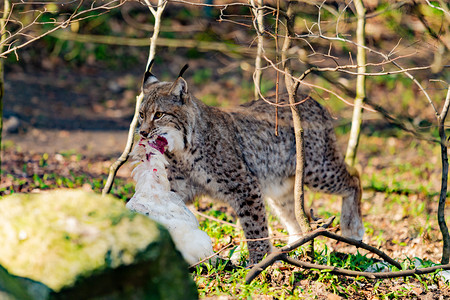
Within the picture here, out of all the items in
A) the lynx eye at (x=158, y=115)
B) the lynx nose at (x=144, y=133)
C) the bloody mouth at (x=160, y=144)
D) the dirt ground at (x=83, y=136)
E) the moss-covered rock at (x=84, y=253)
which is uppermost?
the lynx eye at (x=158, y=115)

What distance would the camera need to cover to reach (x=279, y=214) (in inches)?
227

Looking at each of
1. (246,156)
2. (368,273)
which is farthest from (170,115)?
(368,273)

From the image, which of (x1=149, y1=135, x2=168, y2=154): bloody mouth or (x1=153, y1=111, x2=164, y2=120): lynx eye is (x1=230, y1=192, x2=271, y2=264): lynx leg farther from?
(x1=153, y1=111, x2=164, y2=120): lynx eye

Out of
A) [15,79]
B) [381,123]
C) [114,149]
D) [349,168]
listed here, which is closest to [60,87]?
[15,79]

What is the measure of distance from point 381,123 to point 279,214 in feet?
16.7

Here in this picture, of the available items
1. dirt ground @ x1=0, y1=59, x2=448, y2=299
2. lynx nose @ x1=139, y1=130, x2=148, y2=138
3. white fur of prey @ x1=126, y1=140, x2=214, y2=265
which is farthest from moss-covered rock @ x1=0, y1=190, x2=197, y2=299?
lynx nose @ x1=139, y1=130, x2=148, y2=138

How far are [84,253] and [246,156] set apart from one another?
2.85 metres

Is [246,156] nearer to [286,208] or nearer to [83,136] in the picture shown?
[286,208]

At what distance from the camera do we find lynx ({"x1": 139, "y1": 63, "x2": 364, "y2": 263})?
189 inches

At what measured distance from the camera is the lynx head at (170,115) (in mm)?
4734

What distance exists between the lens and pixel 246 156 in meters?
5.20

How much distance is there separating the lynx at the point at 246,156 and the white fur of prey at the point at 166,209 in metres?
0.45

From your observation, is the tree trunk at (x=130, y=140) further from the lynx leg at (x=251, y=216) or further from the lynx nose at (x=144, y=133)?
the lynx leg at (x=251, y=216)

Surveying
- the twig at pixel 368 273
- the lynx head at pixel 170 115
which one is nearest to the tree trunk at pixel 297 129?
the twig at pixel 368 273
